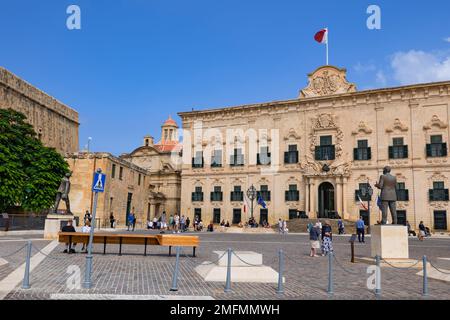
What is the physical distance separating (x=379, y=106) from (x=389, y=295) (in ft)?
115

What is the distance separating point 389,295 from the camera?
8195 millimetres

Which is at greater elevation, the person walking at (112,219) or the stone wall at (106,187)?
the stone wall at (106,187)

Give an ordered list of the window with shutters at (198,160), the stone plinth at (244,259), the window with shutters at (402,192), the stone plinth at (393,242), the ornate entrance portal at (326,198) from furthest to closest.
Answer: the window with shutters at (198,160) < the ornate entrance portal at (326,198) < the window with shutters at (402,192) < the stone plinth at (393,242) < the stone plinth at (244,259)

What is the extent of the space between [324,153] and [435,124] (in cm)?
1052

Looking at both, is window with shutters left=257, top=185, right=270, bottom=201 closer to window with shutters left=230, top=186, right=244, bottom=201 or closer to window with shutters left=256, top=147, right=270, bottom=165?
window with shutters left=230, top=186, right=244, bottom=201

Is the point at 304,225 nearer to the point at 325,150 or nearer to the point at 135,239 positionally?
the point at 325,150

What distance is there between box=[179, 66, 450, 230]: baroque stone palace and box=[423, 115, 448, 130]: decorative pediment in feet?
0.27

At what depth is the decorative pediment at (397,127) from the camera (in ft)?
127

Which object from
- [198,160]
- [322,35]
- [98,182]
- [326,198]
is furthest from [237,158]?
[98,182]

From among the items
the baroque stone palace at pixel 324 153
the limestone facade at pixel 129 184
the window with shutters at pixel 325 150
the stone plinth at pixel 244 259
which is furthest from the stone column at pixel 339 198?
the stone plinth at pixel 244 259

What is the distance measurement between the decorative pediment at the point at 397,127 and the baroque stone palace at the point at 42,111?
3497 cm

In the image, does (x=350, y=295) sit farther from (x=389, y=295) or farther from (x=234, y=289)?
(x=234, y=289)

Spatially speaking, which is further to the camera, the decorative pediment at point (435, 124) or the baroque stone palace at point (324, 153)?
the baroque stone palace at point (324, 153)

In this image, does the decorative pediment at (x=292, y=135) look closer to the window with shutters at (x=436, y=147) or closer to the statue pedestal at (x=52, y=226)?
the window with shutters at (x=436, y=147)
